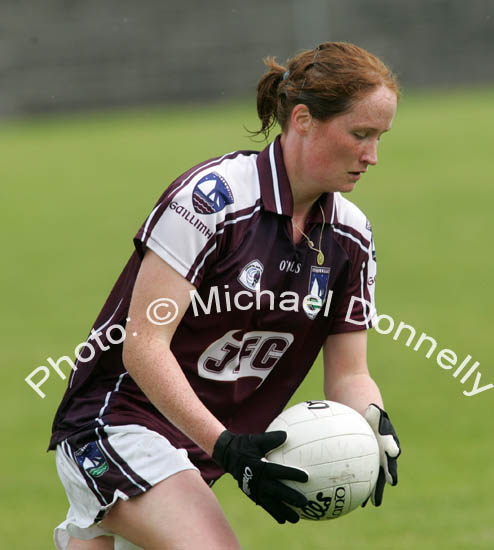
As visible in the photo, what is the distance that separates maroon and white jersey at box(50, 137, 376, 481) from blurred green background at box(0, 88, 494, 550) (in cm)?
188

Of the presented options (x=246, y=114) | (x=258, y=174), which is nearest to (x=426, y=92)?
(x=246, y=114)

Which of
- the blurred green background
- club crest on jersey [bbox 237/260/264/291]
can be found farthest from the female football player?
the blurred green background

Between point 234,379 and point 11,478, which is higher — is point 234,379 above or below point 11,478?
above

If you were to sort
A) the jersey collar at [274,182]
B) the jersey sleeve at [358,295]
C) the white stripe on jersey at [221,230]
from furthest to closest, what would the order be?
the jersey sleeve at [358,295] < the jersey collar at [274,182] < the white stripe on jersey at [221,230]

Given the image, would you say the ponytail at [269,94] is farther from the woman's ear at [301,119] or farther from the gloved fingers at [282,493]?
the gloved fingers at [282,493]

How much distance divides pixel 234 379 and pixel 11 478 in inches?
126

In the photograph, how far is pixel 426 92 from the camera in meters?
27.7

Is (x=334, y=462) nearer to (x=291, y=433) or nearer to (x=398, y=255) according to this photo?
(x=291, y=433)

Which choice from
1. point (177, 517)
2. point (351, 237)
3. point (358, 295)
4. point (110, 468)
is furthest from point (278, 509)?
point (351, 237)

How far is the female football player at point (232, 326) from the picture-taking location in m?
3.67

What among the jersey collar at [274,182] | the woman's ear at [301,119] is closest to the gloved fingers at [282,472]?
the jersey collar at [274,182]

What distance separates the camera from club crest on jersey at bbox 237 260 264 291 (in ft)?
12.8

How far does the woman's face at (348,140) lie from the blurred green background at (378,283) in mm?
2488

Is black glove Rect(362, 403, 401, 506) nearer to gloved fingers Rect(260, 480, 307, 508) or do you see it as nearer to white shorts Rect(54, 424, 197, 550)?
gloved fingers Rect(260, 480, 307, 508)
